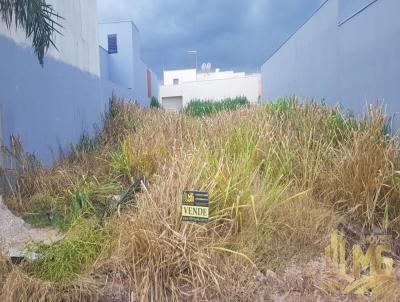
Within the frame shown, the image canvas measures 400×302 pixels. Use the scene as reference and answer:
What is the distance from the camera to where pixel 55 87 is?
674 centimetres

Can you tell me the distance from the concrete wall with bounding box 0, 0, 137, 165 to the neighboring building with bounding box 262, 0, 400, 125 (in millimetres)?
5416

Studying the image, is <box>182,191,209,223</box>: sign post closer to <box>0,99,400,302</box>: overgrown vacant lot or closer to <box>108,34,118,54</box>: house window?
<box>0,99,400,302</box>: overgrown vacant lot

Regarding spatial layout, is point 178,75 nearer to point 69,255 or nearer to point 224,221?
point 224,221

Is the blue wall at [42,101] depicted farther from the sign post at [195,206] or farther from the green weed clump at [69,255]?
the sign post at [195,206]

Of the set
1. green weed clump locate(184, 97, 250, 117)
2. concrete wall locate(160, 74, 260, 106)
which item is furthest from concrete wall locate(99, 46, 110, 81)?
concrete wall locate(160, 74, 260, 106)

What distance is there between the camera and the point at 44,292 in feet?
8.24

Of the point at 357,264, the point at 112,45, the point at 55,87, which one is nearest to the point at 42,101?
Answer: the point at 55,87

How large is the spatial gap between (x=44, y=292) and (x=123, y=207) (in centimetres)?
131

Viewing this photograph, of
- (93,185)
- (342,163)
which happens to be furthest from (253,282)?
(93,185)

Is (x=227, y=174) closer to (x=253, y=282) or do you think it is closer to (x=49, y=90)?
(x=253, y=282)

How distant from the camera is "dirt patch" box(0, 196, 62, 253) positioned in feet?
10.6

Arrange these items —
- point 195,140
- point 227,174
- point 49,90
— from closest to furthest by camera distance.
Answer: point 227,174
point 195,140
point 49,90

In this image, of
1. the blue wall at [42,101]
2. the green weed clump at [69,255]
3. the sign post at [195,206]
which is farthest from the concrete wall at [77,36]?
the sign post at [195,206]

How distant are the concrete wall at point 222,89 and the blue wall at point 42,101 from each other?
24.8 metres
